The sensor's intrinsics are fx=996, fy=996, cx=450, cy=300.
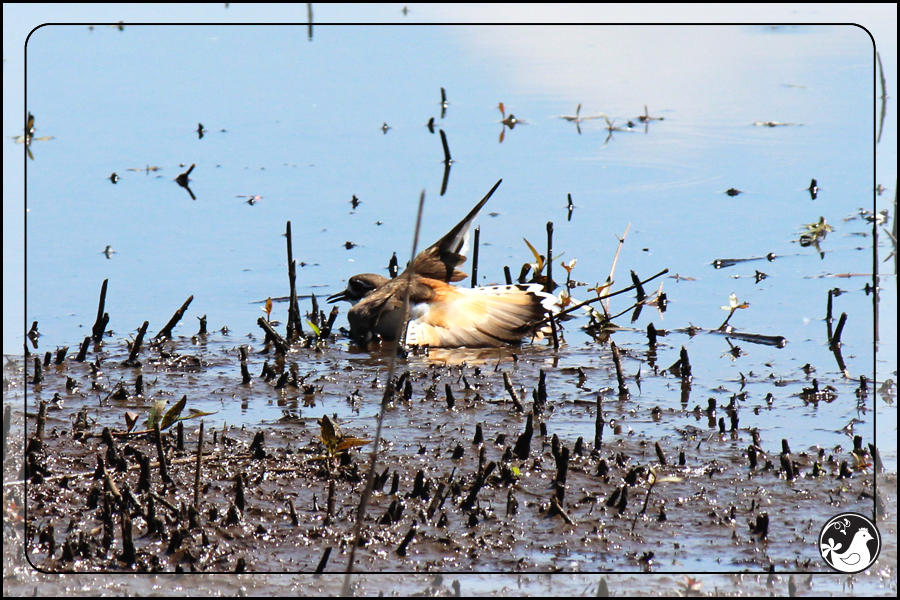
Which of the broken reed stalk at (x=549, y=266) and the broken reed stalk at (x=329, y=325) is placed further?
the broken reed stalk at (x=549, y=266)

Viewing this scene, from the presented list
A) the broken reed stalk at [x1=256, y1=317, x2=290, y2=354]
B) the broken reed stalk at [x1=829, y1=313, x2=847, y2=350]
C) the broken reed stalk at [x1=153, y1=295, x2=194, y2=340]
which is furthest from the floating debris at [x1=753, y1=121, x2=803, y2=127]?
the broken reed stalk at [x1=153, y1=295, x2=194, y2=340]

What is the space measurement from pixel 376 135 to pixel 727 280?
184 inches

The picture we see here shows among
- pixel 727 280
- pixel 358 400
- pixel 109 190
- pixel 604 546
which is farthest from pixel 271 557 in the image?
pixel 109 190

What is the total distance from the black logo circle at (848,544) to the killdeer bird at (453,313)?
294cm

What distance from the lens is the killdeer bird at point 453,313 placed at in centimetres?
666

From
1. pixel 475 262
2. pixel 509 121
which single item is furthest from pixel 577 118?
pixel 475 262

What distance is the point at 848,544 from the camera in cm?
385

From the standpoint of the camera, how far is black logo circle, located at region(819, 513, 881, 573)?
376cm

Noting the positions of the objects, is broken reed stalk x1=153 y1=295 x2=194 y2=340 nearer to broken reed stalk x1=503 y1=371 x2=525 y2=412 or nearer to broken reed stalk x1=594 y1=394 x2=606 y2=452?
broken reed stalk x1=503 y1=371 x2=525 y2=412

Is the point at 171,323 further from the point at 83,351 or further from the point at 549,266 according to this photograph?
the point at 549,266

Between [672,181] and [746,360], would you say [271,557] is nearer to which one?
[746,360]

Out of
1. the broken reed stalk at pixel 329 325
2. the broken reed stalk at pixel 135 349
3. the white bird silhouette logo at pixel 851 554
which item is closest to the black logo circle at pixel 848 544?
the white bird silhouette logo at pixel 851 554

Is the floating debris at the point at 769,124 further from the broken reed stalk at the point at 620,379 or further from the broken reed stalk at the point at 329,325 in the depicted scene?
the broken reed stalk at the point at 620,379

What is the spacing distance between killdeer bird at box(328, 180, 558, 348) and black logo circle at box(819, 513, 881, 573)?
2941 mm
